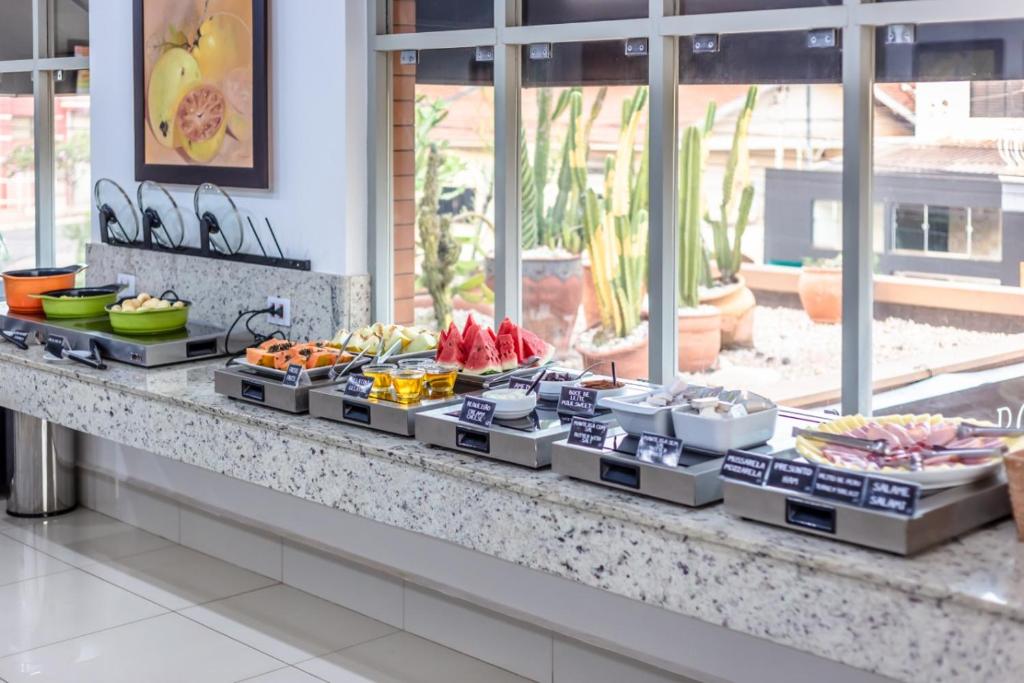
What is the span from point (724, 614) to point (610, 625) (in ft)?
2.99

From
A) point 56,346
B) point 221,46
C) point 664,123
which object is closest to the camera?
point 664,123

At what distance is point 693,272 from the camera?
3.52 metres

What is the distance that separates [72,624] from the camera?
3.90 metres

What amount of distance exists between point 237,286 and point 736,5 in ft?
7.11

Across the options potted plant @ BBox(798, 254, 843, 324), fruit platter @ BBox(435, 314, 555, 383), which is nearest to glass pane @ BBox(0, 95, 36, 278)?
fruit platter @ BBox(435, 314, 555, 383)

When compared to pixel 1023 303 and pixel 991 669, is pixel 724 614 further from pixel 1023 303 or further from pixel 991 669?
pixel 1023 303

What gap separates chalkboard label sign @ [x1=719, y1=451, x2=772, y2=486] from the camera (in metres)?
2.47

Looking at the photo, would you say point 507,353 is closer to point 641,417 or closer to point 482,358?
point 482,358

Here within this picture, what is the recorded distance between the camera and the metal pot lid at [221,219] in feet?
15.3

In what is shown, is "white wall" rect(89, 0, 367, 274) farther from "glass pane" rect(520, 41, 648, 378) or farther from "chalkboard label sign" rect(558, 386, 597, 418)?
"chalkboard label sign" rect(558, 386, 597, 418)

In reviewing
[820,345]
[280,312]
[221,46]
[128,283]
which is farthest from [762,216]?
[128,283]

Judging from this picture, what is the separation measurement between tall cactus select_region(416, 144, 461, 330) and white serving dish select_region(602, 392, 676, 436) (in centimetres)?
140

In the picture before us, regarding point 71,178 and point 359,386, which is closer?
point 359,386

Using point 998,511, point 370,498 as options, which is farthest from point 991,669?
point 370,498
